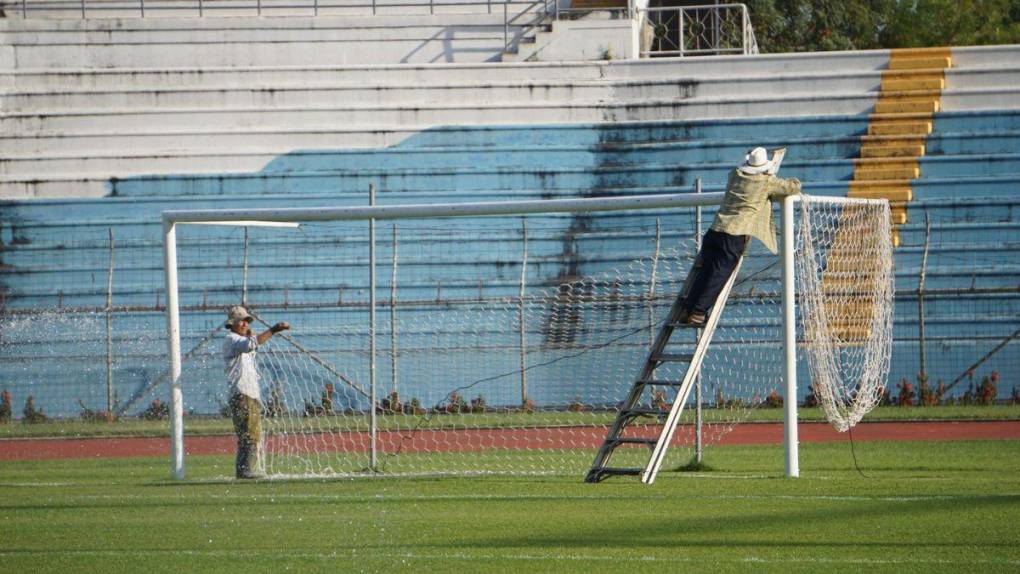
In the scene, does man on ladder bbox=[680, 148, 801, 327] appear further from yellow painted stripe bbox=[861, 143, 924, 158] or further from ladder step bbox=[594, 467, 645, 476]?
yellow painted stripe bbox=[861, 143, 924, 158]

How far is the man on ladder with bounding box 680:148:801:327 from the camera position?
11.7m

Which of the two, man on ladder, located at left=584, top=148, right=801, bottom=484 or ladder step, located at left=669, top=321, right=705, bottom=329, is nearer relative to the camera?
man on ladder, located at left=584, top=148, right=801, bottom=484

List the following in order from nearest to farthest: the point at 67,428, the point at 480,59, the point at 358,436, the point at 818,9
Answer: the point at 358,436 < the point at 67,428 < the point at 480,59 < the point at 818,9

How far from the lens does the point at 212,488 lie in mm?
12172

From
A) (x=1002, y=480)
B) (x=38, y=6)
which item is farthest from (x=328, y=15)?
(x=1002, y=480)

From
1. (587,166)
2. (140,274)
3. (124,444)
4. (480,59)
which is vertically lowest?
(124,444)

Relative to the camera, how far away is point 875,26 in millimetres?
37969

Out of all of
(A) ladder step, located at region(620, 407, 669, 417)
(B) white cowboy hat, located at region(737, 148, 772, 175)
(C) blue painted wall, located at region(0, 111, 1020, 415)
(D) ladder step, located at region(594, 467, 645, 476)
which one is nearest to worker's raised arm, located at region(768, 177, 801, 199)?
(B) white cowboy hat, located at region(737, 148, 772, 175)

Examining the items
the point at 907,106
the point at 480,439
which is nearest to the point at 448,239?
the point at 480,439

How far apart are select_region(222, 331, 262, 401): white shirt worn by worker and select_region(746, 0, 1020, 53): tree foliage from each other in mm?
24125

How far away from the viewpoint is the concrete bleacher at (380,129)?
2259 cm

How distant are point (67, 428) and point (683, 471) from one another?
829 cm

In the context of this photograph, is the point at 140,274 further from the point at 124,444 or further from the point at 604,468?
the point at 604,468

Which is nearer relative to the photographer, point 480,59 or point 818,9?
point 480,59
